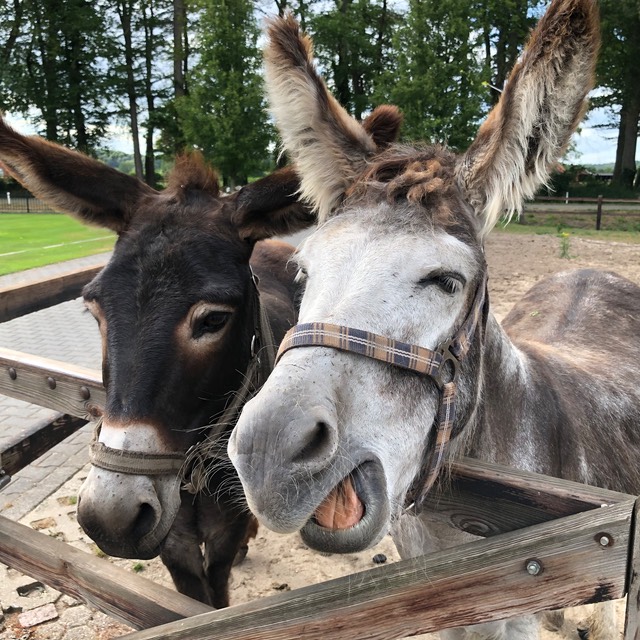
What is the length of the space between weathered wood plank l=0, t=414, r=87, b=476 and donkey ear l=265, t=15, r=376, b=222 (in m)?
1.84

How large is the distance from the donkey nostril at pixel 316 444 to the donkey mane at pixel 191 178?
1.65 m

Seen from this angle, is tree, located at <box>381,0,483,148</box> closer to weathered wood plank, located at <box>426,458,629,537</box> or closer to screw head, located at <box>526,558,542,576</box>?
weathered wood plank, located at <box>426,458,629,537</box>

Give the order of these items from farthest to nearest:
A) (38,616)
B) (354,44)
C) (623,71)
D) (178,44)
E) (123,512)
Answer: (178,44)
(354,44)
(623,71)
(38,616)
(123,512)

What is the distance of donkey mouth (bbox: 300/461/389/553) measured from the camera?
1.30 meters

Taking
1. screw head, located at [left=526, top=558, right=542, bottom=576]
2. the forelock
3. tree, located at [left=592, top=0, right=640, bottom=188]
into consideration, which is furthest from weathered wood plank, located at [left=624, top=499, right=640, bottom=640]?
tree, located at [left=592, top=0, right=640, bottom=188]

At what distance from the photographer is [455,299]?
164cm

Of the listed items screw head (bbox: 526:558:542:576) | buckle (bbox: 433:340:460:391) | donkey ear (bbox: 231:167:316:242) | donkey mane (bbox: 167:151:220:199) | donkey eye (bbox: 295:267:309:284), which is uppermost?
donkey mane (bbox: 167:151:220:199)

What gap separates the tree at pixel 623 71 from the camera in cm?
2533

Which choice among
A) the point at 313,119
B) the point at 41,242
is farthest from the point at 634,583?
the point at 41,242

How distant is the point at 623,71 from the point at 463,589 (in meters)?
34.7

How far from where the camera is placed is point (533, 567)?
53.8 inches

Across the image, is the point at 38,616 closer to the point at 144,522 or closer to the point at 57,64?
the point at 144,522

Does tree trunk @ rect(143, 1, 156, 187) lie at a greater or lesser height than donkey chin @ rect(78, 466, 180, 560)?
greater

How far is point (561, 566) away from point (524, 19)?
3018 centimetres
